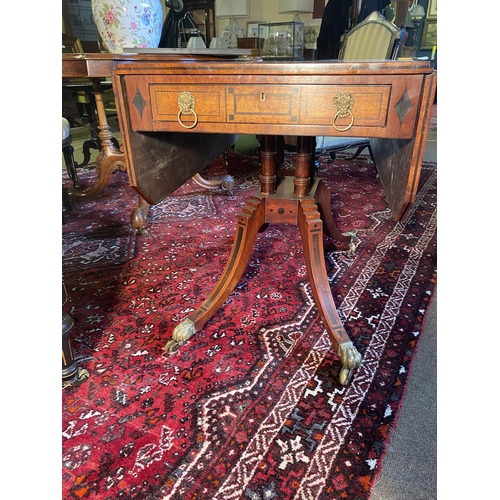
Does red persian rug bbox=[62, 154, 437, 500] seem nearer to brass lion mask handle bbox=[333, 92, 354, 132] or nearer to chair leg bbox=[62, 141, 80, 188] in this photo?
chair leg bbox=[62, 141, 80, 188]

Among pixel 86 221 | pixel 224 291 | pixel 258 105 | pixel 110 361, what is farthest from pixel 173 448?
pixel 86 221

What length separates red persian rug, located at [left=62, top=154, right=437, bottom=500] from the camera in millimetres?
739

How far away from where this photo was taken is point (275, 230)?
6.01ft

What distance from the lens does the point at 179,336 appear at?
3.45ft

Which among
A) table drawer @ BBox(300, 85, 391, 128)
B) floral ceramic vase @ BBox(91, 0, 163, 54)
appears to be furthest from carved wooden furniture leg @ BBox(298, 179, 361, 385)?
floral ceramic vase @ BBox(91, 0, 163, 54)

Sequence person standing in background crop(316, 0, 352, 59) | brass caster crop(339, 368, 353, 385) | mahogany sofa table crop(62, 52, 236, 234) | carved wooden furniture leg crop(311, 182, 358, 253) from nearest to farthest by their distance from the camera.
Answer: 1. brass caster crop(339, 368, 353, 385)
2. mahogany sofa table crop(62, 52, 236, 234)
3. carved wooden furniture leg crop(311, 182, 358, 253)
4. person standing in background crop(316, 0, 352, 59)

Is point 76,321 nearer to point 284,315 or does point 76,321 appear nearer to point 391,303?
point 284,315

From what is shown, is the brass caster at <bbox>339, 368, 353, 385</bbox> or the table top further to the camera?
the brass caster at <bbox>339, 368, 353, 385</bbox>

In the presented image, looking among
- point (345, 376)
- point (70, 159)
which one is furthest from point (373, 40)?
point (70, 159)

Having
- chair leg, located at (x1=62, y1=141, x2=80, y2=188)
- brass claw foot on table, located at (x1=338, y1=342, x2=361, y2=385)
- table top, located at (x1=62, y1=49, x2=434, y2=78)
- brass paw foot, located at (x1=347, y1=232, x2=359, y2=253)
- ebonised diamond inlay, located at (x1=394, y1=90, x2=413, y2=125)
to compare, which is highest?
table top, located at (x1=62, y1=49, x2=434, y2=78)

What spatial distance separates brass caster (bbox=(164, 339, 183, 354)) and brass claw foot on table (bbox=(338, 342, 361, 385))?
45 cm

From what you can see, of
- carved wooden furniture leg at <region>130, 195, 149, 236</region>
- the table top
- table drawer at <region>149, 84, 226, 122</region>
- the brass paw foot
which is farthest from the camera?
carved wooden furniture leg at <region>130, 195, 149, 236</region>

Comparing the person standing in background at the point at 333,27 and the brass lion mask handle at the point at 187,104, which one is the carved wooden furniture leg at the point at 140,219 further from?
the person standing in background at the point at 333,27

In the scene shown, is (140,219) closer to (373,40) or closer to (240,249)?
(240,249)
